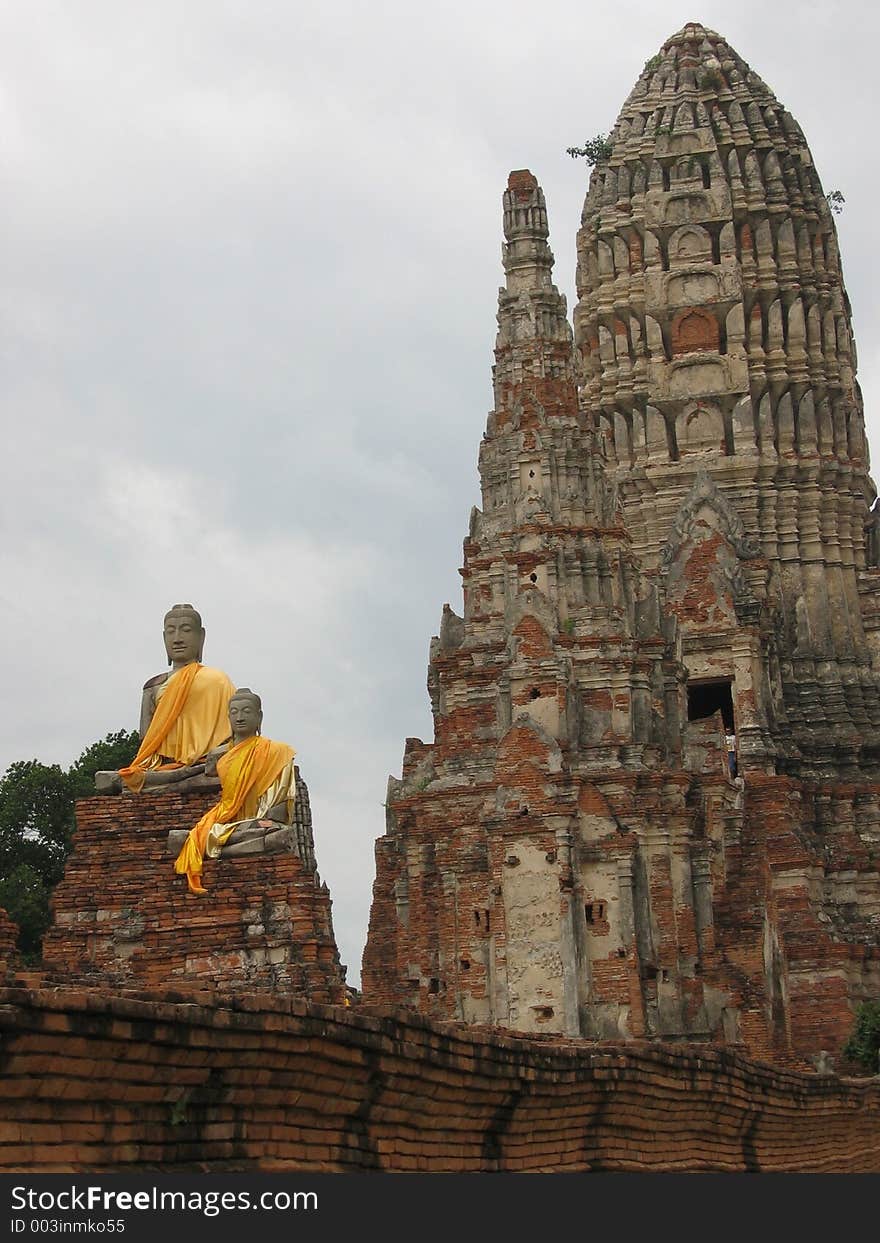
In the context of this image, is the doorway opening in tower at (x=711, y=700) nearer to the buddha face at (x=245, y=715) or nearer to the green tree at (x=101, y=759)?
the green tree at (x=101, y=759)

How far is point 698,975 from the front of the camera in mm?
40719

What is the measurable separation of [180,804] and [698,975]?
22793 millimetres

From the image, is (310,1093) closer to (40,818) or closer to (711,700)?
(40,818)

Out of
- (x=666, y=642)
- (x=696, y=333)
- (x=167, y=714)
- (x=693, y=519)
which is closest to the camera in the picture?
(x=167, y=714)

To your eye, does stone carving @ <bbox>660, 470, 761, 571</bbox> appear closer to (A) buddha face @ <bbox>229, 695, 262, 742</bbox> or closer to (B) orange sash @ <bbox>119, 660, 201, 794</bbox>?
(B) orange sash @ <bbox>119, 660, 201, 794</bbox>

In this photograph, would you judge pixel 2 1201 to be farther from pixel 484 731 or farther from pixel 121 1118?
pixel 484 731

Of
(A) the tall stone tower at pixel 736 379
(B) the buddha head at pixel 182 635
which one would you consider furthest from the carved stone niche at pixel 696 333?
(B) the buddha head at pixel 182 635

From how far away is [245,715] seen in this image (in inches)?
758

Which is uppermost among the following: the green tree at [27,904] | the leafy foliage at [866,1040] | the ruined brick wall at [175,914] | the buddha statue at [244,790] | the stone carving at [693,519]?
the stone carving at [693,519]

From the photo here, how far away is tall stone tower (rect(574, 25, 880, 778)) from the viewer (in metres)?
51.2

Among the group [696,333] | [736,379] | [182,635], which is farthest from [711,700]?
[182,635]

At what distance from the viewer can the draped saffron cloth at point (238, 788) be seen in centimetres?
1888

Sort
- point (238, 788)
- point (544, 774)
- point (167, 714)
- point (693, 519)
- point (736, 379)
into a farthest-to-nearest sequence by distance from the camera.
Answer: point (736, 379) → point (693, 519) → point (544, 774) → point (167, 714) → point (238, 788)

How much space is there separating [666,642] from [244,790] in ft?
84.0
